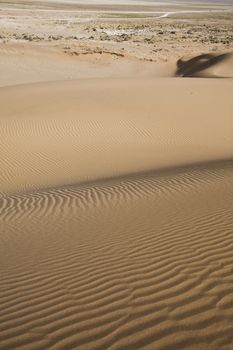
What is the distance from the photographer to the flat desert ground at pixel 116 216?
3121mm

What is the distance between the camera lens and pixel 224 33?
44.7 metres

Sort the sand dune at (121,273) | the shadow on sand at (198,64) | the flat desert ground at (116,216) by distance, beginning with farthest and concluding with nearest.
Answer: the shadow on sand at (198,64), the flat desert ground at (116,216), the sand dune at (121,273)

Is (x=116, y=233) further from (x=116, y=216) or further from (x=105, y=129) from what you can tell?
(x=105, y=129)

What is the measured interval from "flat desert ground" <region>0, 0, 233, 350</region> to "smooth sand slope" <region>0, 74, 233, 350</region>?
0.02 metres

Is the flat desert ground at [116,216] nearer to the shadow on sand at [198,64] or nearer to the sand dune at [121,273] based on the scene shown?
the sand dune at [121,273]

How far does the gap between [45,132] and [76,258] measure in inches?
Answer: 361

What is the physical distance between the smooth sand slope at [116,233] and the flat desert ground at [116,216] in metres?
0.02

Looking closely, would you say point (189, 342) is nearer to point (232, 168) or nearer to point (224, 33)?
point (232, 168)

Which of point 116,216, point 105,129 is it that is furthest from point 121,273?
point 105,129

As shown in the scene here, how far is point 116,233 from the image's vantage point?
5.11 meters

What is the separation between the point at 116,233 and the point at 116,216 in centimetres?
80

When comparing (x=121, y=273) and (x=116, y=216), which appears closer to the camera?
(x=121, y=273)

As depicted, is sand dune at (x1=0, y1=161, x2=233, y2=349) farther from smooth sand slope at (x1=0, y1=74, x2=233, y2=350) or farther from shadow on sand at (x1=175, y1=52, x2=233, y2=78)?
shadow on sand at (x1=175, y1=52, x2=233, y2=78)

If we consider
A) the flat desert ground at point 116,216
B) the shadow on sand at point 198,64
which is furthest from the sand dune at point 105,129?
the shadow on sand at point 198,64
